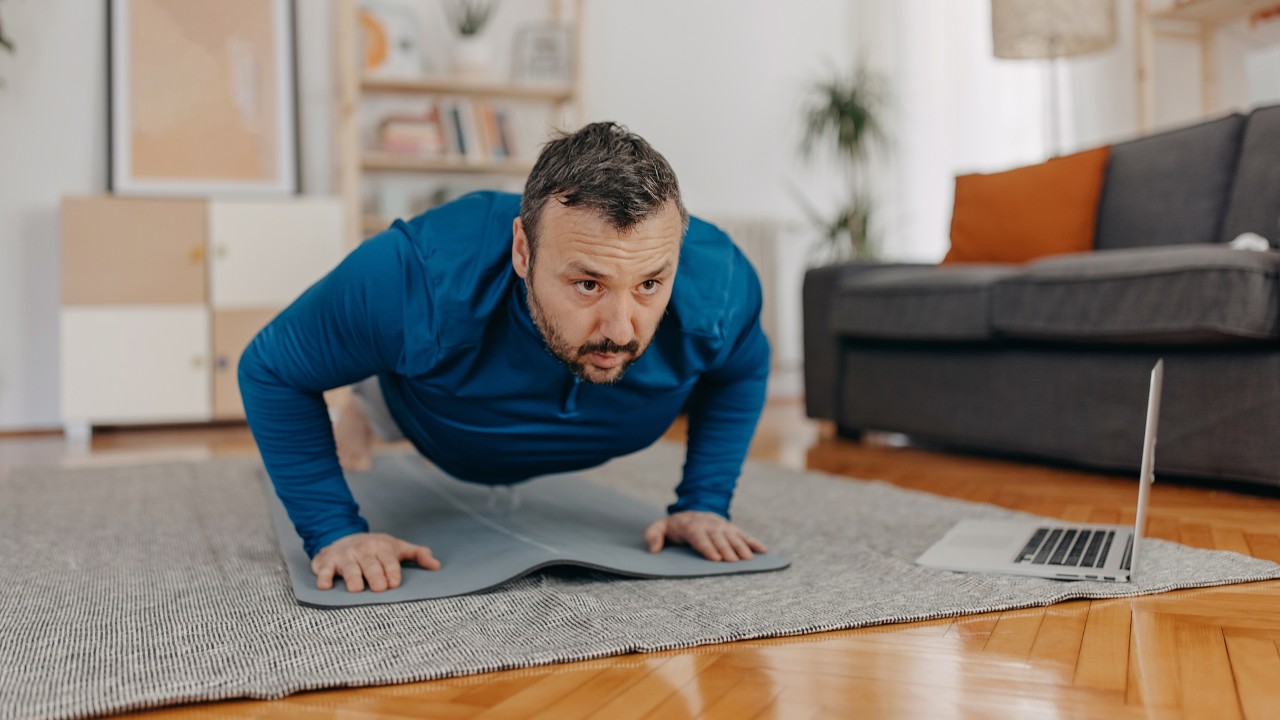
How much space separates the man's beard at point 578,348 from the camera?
1.20 m

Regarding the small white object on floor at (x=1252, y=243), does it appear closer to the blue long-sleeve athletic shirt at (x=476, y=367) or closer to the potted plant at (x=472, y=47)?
the blue long-sleeve athletic shirt at (x=476, y=367)

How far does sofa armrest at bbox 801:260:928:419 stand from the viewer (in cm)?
317

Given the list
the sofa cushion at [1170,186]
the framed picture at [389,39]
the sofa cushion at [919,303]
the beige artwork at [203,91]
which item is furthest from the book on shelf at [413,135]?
the sofa cushion at [1170,186]

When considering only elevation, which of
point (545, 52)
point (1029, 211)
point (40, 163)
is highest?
point (545, 52)

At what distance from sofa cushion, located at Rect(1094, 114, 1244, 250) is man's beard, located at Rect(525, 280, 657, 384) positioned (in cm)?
198

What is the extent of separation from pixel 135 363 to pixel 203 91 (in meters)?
1.09

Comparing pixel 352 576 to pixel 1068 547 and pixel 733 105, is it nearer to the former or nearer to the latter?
pixel 1068 547

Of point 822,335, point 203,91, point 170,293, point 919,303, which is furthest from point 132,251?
point 919,303

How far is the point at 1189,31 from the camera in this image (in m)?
3.93

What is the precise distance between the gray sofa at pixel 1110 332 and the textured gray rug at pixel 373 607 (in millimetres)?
554

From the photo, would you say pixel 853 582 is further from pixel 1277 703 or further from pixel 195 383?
pixel 195 383

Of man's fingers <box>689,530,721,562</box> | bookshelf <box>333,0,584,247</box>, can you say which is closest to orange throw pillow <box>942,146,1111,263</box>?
bookshelf <box>333,0,584,247</box>

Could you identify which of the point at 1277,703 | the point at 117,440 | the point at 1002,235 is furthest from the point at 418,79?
the point at 1277,703

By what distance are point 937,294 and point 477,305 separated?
1682mm
